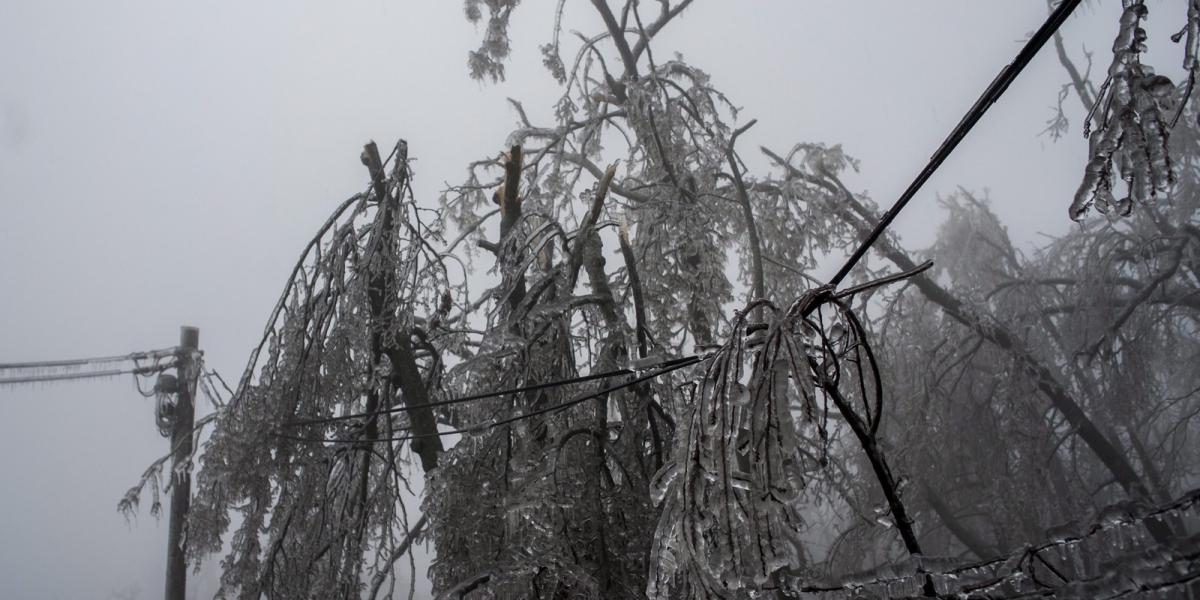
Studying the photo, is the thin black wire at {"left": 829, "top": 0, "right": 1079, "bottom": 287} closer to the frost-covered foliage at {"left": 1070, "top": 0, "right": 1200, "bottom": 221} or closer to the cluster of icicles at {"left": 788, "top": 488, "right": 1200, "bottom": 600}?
the frost-covered foliage at {"left": 1070, "top": 0, "right": 1200, "bottom": 221}

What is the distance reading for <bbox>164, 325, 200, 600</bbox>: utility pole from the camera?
6266 millimetres

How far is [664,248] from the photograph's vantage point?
447cm

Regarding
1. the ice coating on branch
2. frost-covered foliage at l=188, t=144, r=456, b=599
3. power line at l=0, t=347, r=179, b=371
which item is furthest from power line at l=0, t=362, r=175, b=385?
the ice coating on branch

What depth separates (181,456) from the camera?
262 inches

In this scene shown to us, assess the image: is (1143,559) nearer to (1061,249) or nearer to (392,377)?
(392,377)

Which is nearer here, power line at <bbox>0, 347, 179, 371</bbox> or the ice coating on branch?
the ice coating on branch

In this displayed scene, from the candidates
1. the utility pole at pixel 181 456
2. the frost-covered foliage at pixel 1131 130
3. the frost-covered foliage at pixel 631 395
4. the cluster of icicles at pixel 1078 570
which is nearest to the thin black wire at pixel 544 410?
the frost-covered foliage at pixel 631 395

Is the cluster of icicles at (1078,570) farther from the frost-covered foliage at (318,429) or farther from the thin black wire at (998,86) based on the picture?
the frost-covered foliage at (318,429)

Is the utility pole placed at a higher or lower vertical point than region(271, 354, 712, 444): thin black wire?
higher

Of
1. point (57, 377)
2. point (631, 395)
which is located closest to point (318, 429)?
point (631, 395)

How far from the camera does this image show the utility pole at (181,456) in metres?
6.27

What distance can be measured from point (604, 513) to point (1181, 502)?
2.14 meters

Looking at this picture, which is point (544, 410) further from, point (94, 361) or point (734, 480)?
point (94, 361)

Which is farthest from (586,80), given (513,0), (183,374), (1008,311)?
(1008,311)
